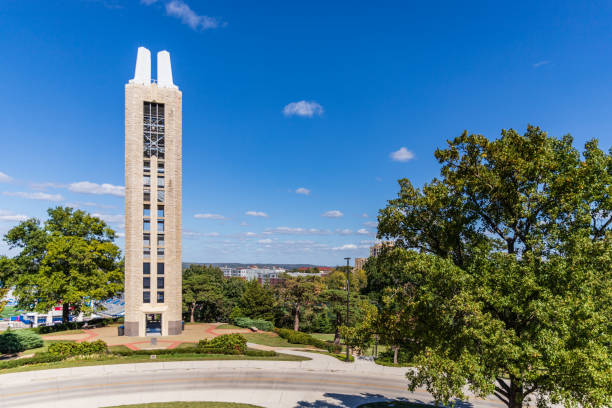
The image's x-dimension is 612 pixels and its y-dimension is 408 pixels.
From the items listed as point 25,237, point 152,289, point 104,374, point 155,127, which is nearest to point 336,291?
point 152,289

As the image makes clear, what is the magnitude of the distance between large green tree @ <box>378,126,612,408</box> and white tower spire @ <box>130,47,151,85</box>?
41194mm

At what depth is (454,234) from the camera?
14.4 meters

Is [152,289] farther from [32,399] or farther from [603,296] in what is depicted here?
[603,296]

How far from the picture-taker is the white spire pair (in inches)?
1689

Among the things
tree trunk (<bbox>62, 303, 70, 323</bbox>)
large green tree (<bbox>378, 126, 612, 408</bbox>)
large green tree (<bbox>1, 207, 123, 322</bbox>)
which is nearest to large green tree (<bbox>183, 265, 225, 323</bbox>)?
large green tree (<bbox>1, 207, 123, 322</bbox>)

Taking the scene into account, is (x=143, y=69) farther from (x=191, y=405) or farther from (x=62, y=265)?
(x=191, y=405)

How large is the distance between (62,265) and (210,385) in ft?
102

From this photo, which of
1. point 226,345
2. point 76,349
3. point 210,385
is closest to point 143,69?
point 76,349

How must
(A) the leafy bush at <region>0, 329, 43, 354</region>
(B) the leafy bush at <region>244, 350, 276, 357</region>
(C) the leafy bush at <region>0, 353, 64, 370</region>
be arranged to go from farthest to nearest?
1. (B) the leafy bush at <region>244, 350, 276, 357</region>
2. (A) the leafy bush at <region>0, 329, 43, 354</region>
3. (C) the leafy bush at <region>0, 353, 64, 370</region>

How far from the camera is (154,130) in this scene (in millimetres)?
43250

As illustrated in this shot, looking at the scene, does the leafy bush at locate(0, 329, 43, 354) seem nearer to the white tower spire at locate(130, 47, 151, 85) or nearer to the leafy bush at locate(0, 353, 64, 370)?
the leafy bush at locate(0, 353, 64, 370)

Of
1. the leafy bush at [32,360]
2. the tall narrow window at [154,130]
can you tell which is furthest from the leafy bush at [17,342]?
the tall narrow window at [154,130]

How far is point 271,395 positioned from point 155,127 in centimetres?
3531

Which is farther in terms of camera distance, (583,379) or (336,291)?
(336,291)
